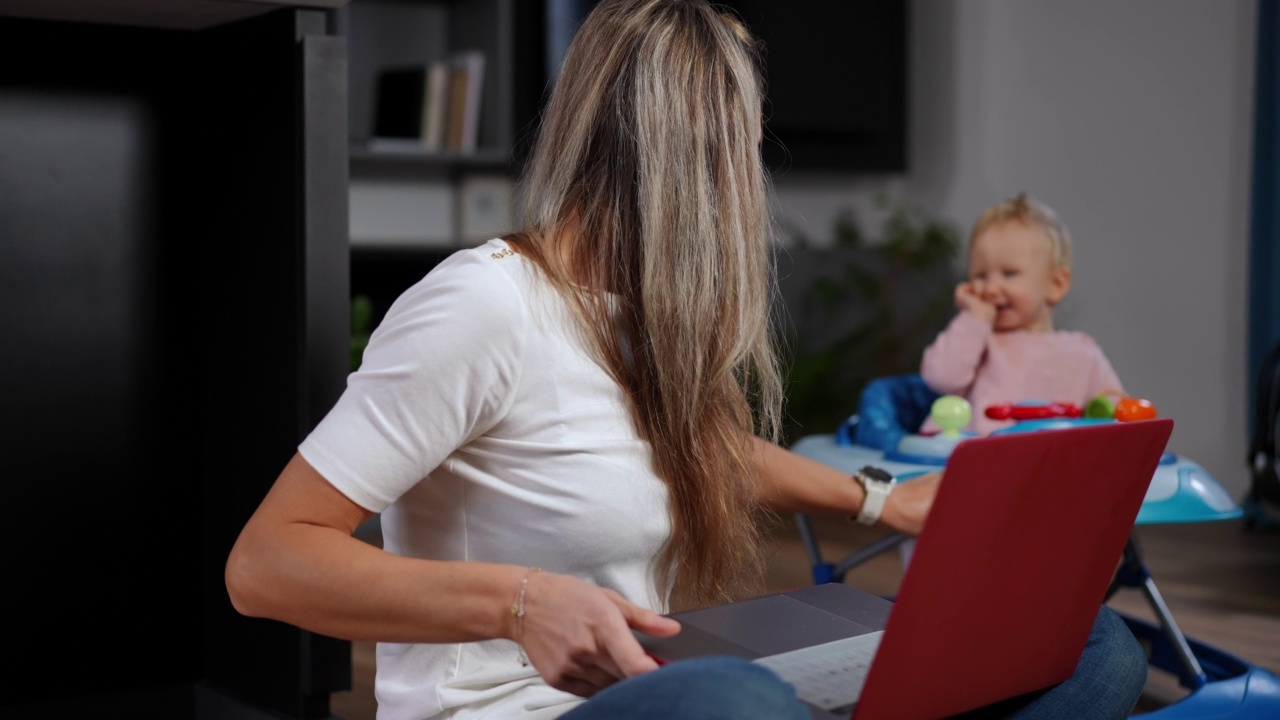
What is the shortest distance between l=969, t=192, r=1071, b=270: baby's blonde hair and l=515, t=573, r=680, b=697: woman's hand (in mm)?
1868

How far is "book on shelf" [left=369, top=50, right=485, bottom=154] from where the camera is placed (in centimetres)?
399

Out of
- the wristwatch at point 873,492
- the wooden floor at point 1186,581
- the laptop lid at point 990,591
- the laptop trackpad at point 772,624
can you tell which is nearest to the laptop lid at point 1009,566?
the laptop lid at point 990,591

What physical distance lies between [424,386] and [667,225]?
0.26m

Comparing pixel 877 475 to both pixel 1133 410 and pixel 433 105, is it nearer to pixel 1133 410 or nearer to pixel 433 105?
pixel 1133 410

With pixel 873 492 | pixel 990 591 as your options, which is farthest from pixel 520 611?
pixel 873 492

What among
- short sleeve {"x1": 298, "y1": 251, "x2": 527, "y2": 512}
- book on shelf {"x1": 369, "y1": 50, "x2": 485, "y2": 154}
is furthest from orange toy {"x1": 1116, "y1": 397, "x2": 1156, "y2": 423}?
book on shelf {"x1": 369, "y1": 50, "x2": 485, "y2": 154}

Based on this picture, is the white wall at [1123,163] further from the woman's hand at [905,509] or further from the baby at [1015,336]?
the woman's hand at [905,509]

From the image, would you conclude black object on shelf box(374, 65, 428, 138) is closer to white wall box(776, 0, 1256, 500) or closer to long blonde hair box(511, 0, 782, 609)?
white wall box(776, 0, 1256, 500)

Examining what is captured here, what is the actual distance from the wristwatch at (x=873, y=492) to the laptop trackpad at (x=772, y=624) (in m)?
0.31

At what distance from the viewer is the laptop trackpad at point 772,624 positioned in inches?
35.1

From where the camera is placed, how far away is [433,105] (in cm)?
399

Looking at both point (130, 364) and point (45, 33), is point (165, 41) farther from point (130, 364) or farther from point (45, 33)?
point (130, 364)

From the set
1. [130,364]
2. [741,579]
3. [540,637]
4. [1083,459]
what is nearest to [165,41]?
[130,364]

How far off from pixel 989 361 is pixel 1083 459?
173 centimetres
